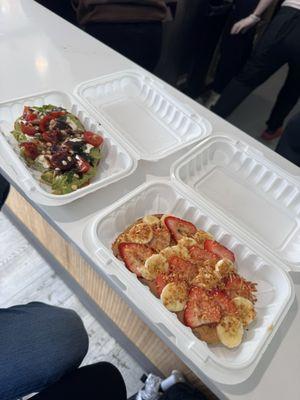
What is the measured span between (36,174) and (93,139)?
0.18 m

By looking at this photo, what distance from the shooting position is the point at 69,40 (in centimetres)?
126

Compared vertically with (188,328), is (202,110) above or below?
above

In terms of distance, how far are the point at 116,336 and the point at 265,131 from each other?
1715mm

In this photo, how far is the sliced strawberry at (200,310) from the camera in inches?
26.5

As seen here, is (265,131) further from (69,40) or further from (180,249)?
(180,249)

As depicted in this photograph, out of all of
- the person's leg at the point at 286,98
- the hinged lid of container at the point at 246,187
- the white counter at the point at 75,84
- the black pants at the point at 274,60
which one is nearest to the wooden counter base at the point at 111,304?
the white counter at the point at 75,84

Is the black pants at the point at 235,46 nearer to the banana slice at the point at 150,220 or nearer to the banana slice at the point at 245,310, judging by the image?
the banana slice at the point at 150,220

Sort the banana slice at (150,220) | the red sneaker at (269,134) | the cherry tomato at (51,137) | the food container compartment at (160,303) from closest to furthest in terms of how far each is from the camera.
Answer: the food container compartment at (160,303)
the banana slice at (150,220)
the cherry tomato at (51,137)
the red sneaker at (269,134)

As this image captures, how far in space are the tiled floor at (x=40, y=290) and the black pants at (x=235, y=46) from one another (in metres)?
1.69

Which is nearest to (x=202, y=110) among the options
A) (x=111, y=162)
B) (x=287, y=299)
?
(x=111, y=162)

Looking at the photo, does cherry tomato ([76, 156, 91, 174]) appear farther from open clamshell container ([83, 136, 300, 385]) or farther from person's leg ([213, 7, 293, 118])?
person's leg ([213, 7, 293, 118])

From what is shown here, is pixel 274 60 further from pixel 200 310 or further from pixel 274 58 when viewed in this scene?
pixel 200 310

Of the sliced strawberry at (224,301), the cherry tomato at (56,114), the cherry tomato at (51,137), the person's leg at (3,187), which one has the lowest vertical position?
the person's leg at (3,187)

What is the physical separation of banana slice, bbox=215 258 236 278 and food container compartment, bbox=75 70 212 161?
37cm
